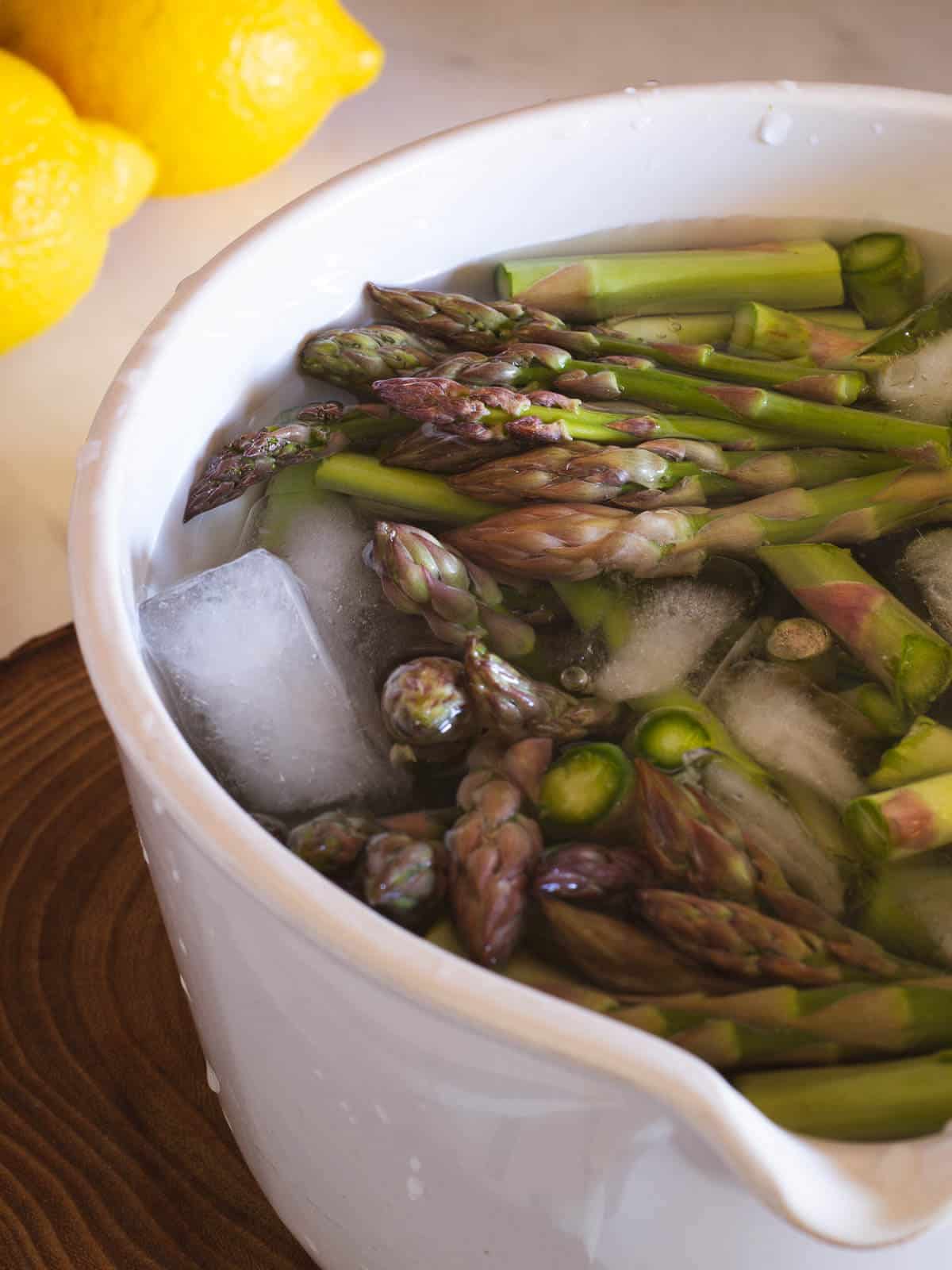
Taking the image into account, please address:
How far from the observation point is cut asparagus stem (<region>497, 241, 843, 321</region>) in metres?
1.02

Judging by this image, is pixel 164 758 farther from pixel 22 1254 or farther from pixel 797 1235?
pixel 22 1254

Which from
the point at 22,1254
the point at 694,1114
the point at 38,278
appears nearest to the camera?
the point at 694,1114

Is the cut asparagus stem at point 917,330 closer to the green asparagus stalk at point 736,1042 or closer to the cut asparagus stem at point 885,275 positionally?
the cut asparagus stem at point 885,275

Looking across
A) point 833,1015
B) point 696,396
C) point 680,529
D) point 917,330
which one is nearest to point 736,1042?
point 833,1015

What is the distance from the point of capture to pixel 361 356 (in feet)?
3.11

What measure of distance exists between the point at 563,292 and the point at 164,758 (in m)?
0.59

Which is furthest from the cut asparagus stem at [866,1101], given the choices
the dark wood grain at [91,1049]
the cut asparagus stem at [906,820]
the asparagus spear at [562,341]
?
the asparagus spear at [562,341]

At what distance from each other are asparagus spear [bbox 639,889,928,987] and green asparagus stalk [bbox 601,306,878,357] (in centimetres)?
50

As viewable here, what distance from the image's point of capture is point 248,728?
0.77 metres

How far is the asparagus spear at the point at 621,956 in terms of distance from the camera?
669mm

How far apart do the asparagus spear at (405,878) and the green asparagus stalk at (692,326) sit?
49 cm

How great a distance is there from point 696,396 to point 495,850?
415 mm

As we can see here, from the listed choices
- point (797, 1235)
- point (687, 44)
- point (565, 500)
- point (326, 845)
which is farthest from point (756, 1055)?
point (687, 44)

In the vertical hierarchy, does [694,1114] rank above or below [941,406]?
above
